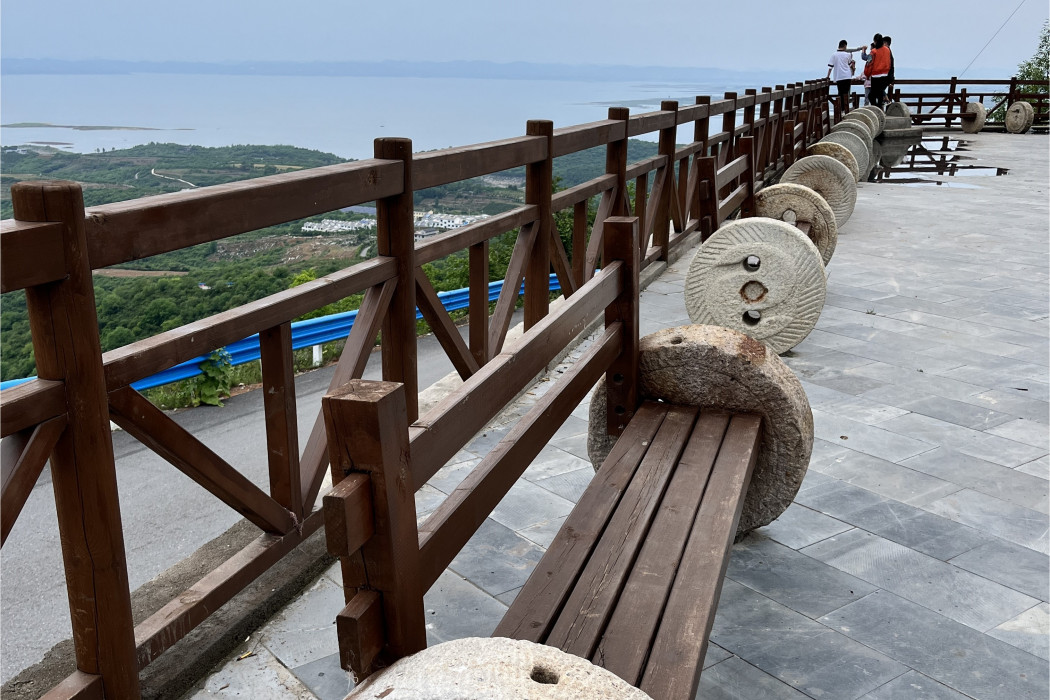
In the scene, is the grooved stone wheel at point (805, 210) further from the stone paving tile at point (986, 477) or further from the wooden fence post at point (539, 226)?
the stone paving tile at point (986, 477)

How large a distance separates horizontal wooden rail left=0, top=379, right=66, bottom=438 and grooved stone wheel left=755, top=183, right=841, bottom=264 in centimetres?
673

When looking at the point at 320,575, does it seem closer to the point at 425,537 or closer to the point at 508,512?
the point at 508,512

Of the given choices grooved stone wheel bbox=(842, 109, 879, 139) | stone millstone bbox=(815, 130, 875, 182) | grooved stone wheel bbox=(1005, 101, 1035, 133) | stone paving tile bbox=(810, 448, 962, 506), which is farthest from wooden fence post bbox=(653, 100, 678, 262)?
grooved stone wheel bbox=(1005, 101, 1035, 133)

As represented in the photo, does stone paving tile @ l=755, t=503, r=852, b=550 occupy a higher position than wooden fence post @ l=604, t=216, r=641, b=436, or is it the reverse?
wooden fence post @ l=604, t=216, r=641, b=436

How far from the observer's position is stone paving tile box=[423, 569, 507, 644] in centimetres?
290

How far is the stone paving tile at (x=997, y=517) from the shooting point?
3.54m

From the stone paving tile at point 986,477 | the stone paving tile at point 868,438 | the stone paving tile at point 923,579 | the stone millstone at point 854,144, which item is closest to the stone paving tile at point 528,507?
the stone paving tile at point 923,579

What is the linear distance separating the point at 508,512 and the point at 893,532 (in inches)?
58.0

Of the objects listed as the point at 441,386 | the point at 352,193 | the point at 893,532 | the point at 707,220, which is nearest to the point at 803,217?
the point at 707,220

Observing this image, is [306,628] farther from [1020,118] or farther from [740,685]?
[1020,118]

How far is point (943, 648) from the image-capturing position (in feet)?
9.30

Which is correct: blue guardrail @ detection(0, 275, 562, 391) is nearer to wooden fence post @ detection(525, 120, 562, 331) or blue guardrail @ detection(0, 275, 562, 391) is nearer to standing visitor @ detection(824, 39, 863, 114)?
wooden fence post @ detection(525, 120, 562, 331)

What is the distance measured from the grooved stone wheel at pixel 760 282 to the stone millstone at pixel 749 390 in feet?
7.05

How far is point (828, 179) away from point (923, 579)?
7382 millimetres
